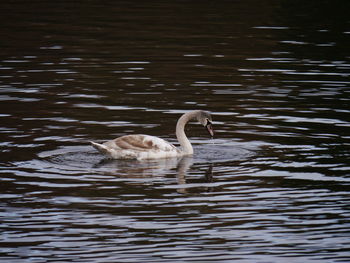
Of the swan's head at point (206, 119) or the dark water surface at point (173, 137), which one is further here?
the swan's head at point (206, 119)

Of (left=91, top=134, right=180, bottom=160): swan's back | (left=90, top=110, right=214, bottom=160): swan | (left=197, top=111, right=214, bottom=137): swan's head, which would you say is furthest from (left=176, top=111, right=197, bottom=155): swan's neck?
(left=91, top=134, right=180, bottom=160): swan's back

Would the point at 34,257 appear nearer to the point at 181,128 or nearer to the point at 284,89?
the point at 181,128

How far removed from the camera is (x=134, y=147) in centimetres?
1584

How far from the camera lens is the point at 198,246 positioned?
11484mm

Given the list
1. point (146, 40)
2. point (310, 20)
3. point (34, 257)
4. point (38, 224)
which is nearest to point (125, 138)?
point (38, 224)

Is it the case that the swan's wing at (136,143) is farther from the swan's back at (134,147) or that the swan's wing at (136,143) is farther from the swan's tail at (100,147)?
the swan's tail at (100,147)

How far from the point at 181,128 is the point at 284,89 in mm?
6023

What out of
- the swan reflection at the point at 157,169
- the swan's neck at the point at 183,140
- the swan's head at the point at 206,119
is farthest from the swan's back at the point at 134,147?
the swan's head at the point at 206,119

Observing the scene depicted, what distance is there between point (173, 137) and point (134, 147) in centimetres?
211

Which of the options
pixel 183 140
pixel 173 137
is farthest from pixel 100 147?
pixel 173 137

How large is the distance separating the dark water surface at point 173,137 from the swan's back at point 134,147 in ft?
0.49

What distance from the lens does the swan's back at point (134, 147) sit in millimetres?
15812

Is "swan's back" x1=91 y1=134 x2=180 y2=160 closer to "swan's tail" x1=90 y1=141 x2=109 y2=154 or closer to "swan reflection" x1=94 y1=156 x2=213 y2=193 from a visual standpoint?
"swan's tail" x1=90 y1=141 x2=109 y2=154

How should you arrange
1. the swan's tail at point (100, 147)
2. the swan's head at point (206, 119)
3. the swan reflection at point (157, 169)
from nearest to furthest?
the swan reflection at point (157, 169) → the swan's tail at point (100, 147) → the swan's head at point (206, 119)
